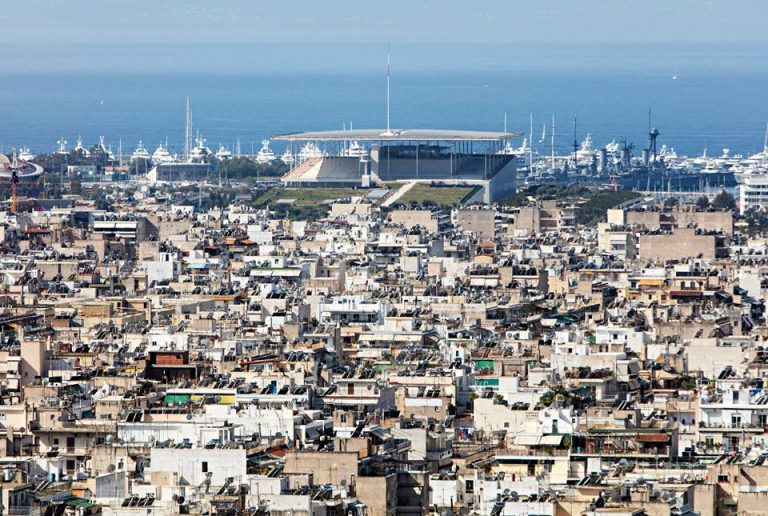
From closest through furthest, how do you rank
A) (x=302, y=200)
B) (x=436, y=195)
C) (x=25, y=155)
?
(x=302, y=200) < (x=436, y=195) < (x=25, y=155)

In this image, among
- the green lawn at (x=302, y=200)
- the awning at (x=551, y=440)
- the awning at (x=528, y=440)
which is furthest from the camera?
the green lawn at (x=302, y=200)

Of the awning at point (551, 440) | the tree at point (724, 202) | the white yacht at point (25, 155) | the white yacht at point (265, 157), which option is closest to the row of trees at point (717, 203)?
the tree at point (724, 202)

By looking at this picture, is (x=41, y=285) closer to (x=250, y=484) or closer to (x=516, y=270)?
(x=516, y=270)

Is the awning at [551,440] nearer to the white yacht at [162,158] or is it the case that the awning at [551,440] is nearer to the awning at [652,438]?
the awning at [652,438]

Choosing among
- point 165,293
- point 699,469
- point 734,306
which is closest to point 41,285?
point 165,293

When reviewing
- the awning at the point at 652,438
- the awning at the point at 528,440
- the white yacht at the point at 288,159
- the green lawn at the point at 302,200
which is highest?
the white yacht at the point at 288,159

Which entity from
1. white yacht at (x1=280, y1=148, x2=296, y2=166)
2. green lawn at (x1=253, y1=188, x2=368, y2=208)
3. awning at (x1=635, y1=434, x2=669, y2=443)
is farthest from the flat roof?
awning at (x1=635, y1=434, x2=669, y2=443)

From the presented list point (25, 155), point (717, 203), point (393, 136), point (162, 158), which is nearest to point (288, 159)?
point (162, 158)

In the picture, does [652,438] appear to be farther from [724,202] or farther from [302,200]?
[724,202]
